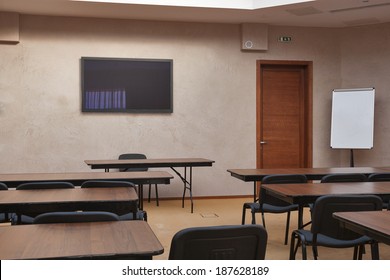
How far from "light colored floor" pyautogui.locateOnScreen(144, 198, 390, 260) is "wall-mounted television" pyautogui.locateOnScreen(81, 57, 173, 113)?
5.38ft

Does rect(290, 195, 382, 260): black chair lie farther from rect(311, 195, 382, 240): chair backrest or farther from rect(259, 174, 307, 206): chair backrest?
rect(259, 174, 307, 206): chair backrest

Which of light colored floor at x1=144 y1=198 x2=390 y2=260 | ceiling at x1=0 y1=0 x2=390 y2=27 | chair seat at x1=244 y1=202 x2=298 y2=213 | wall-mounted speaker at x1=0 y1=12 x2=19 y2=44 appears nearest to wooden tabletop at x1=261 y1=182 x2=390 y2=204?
chair seat at x1=244 y1=202 x2=298 y2=213

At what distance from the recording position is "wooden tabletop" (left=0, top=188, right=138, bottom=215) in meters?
3.37

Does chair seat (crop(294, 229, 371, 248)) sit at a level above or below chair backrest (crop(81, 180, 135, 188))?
below

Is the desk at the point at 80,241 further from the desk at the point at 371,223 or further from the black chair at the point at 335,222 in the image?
the black chair at the point at 335,222

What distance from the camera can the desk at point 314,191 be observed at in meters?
3.70

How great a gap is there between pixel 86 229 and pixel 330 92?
7016 mm

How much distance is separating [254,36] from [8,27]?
398cm

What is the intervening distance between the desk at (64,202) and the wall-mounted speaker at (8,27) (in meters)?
4.34

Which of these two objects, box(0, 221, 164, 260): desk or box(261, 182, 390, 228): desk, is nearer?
box(0, 221, 164, 260): desk

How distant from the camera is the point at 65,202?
3.40 m

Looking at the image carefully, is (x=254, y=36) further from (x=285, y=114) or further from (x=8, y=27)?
(x=8, y=27)
